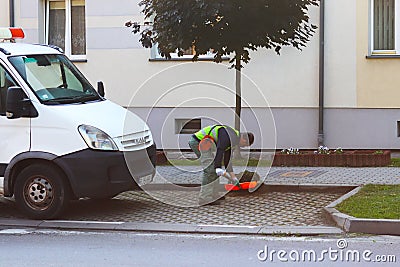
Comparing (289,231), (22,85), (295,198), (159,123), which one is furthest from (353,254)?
(159,123)

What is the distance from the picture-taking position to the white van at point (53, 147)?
983 centimetres

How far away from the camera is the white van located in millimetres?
9828

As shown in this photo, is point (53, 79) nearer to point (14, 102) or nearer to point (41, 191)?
point (14, 102)

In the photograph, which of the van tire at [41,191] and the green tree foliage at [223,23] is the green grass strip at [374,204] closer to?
the green tree foliage at [223,23]

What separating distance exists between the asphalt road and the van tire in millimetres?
645

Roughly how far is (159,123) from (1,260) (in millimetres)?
9219

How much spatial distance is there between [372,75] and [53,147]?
7.86 metres

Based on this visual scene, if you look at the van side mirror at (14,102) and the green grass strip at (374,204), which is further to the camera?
the van side mirror at (14,102)

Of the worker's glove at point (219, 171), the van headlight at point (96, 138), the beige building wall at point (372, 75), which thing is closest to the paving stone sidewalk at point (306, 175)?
the worker's glove at point (219, 171)

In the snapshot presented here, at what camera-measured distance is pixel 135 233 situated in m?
9.26

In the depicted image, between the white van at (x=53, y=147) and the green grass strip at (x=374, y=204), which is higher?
the white van at (x=53, y=147)

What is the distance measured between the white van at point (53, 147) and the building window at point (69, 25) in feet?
22.8

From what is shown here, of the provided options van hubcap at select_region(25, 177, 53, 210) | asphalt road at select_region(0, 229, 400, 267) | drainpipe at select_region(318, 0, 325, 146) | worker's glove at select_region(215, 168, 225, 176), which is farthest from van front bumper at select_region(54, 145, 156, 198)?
drainpipe at select_region(318, 0, 325, 146)

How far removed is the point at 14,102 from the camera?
9.85m
